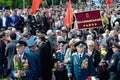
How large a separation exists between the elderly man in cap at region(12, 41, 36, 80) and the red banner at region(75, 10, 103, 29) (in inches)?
248

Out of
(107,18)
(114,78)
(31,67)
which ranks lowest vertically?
(107,18)

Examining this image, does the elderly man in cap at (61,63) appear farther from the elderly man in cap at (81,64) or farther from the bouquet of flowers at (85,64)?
the bouquet of flowers at (85,64)

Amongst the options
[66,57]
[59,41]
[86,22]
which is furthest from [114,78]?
[86,22]

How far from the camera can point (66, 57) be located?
14.4 meters

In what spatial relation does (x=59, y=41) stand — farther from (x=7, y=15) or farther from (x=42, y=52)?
(x=7, y=15)

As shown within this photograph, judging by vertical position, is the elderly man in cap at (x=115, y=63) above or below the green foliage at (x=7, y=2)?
above

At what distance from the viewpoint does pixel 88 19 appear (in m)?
17.4

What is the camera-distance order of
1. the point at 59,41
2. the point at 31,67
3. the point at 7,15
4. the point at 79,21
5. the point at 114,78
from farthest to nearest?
the point at 7,15, the point at 79,21, the point at 59,41, the point at 114,78, the point at 31,67

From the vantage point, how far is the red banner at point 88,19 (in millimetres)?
17359

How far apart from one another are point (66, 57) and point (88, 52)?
120 centimetres

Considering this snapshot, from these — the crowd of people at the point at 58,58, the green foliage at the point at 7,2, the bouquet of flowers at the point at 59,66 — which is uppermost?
the crowd of people at the point at 58,58

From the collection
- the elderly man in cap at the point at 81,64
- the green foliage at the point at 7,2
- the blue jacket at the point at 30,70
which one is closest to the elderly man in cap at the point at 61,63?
the elderly man in cap at the point at 81,64

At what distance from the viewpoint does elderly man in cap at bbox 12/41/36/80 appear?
1114 centimetres

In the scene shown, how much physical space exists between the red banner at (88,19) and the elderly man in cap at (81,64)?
498 cm
